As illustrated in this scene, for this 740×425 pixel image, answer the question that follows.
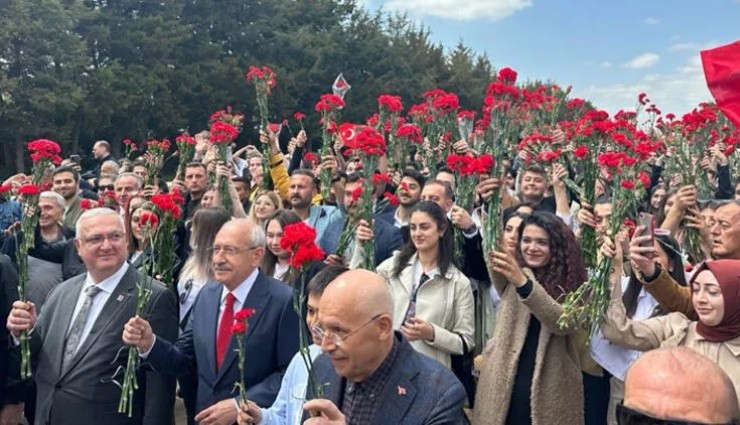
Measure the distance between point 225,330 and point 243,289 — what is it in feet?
0.69

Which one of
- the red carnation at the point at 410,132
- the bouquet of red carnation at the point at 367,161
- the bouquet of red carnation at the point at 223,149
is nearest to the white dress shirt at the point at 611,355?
the bouquet of red carnation at the point at 367,161

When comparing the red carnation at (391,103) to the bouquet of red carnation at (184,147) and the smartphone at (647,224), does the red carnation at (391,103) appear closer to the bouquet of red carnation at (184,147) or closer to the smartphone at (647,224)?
the bouquet of red carnation at (184,147)

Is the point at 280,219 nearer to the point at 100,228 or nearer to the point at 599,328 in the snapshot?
the point at 100,228

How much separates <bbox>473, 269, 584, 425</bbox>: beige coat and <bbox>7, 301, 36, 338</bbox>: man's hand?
213 centimetres

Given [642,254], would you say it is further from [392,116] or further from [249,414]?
[392,116]

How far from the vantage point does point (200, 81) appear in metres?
29.1

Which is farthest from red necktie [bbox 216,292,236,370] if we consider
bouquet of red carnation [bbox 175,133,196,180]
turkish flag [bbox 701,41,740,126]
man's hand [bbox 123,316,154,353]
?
turkish flag [bbox 701,41,740,126]

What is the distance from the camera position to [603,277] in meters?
3.21

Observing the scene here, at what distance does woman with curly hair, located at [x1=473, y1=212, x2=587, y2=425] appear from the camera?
3336 millimetres

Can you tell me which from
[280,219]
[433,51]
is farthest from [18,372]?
[433,51]

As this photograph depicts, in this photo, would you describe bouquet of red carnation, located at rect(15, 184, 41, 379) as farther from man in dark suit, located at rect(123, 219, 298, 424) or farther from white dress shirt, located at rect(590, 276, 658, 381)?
white dress shirt, located at rect(590, 276, 658, 381)

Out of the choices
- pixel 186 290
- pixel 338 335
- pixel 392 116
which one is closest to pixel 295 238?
pixel 338 335

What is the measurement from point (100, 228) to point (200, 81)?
26.8 meters

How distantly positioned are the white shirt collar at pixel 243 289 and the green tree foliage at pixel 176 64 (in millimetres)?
16882
